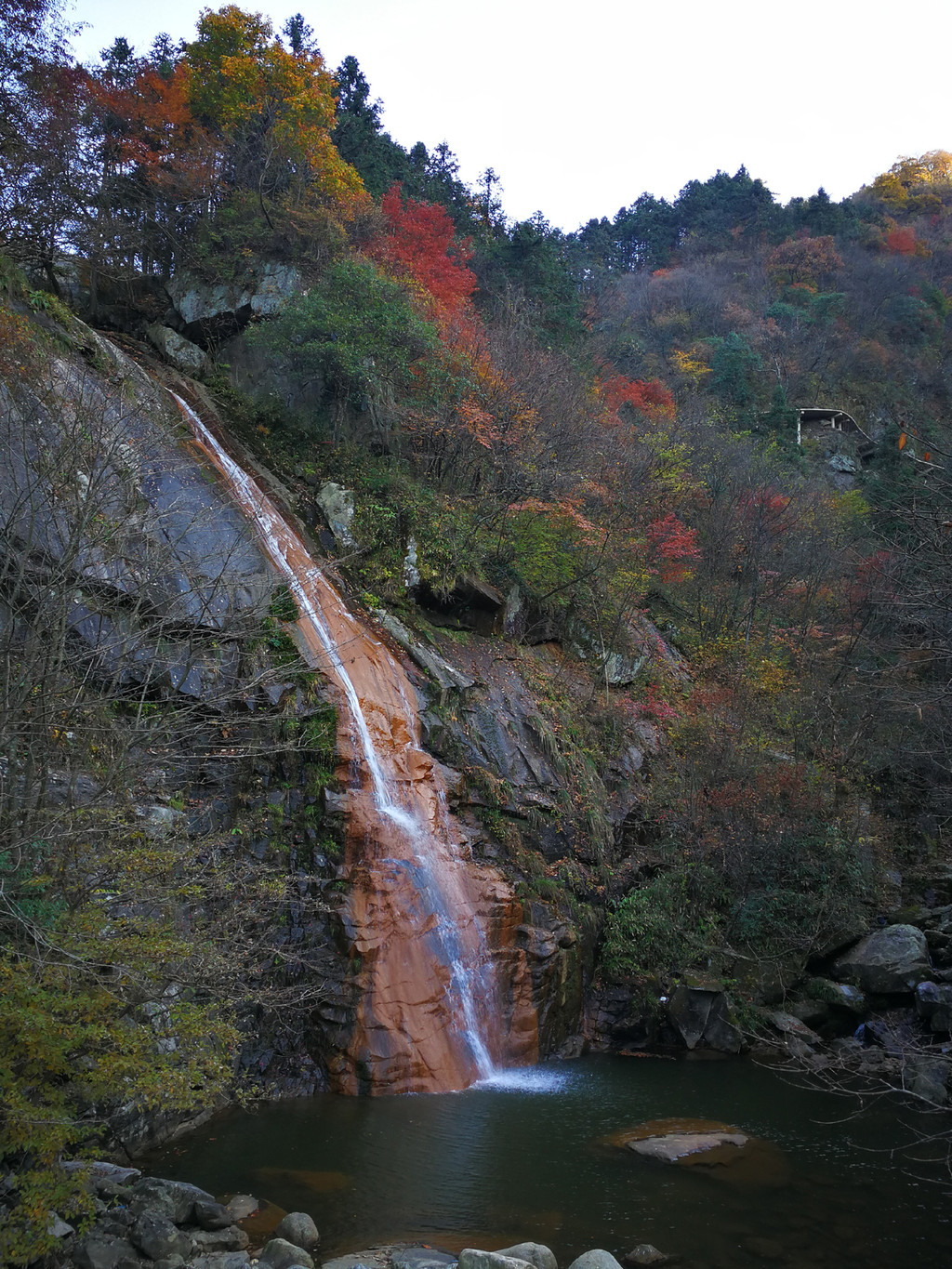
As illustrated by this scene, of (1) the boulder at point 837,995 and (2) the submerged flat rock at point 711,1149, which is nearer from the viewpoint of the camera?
(2) the submerged flat rock at point 711,1149

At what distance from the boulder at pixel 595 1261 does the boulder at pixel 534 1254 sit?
172 millimetres

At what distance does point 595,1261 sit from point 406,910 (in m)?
5.52

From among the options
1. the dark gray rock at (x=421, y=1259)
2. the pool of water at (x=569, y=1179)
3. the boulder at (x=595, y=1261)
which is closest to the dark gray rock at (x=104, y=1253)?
the pool of water at (x=569, y=1179)

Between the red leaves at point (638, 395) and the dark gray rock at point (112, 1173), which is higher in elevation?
the red leaves at point (638, 395)

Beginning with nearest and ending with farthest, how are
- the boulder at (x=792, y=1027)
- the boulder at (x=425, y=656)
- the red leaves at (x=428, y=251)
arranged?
the boulder at (x=792, y=1027) < the boulder at (x=425, y=656) < the red leaves at (x=428, y=251)

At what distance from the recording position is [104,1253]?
5.80 m

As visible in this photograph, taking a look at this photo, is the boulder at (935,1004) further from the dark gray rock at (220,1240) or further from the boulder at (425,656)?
the dark gray rock at (220,1240)

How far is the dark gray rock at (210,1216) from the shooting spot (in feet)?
21.6

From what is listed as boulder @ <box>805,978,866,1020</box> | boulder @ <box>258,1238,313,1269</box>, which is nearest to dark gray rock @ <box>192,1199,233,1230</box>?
boulder @ <box>258,1238,313,1269</box>

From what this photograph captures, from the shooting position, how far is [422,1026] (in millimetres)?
10594

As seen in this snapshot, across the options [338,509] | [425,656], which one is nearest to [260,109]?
[338,509]

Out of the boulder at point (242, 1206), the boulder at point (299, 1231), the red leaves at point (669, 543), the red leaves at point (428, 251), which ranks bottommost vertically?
the boulder at point (242, 1206)

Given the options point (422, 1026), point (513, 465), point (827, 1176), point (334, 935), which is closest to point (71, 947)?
point (334, 935)

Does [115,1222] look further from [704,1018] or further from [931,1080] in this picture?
[931,1080]
